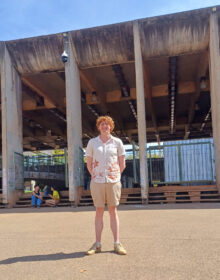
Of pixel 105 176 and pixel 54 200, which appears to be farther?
pixel 54 200

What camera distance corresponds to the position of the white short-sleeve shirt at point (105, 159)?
391 centimetres

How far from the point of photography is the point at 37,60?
13586 mm

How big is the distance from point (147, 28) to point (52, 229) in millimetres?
9344

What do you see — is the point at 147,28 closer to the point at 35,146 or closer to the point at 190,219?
the point at 190,219

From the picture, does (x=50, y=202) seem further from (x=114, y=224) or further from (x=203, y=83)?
(x=203, y=83)

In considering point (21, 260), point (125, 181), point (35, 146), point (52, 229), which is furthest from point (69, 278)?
point (35, 146)

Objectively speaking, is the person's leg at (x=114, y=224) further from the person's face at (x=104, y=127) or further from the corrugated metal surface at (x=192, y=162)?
the corrugated metal surface at (x=192, y=162)

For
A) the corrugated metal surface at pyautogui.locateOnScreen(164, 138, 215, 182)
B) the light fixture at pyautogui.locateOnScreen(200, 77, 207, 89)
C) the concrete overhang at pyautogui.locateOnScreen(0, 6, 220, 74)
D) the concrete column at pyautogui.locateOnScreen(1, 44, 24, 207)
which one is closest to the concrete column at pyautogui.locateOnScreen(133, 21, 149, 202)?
the concrete overhang at pyautogui.locateOnScreen(0, 6, 220, 74)

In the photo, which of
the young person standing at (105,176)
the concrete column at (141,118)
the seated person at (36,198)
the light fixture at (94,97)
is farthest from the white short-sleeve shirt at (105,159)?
the light fixture at (94,97)

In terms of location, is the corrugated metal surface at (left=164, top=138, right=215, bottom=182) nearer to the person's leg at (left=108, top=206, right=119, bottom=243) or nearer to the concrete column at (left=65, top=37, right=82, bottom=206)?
the concrete column at (left=65, top=37, right=82, bottom=206)

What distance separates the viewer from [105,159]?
3943 mm

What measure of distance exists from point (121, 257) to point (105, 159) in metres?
1.22

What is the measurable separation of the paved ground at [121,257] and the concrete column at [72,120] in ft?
19.3

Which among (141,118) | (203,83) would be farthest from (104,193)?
(203,83)
